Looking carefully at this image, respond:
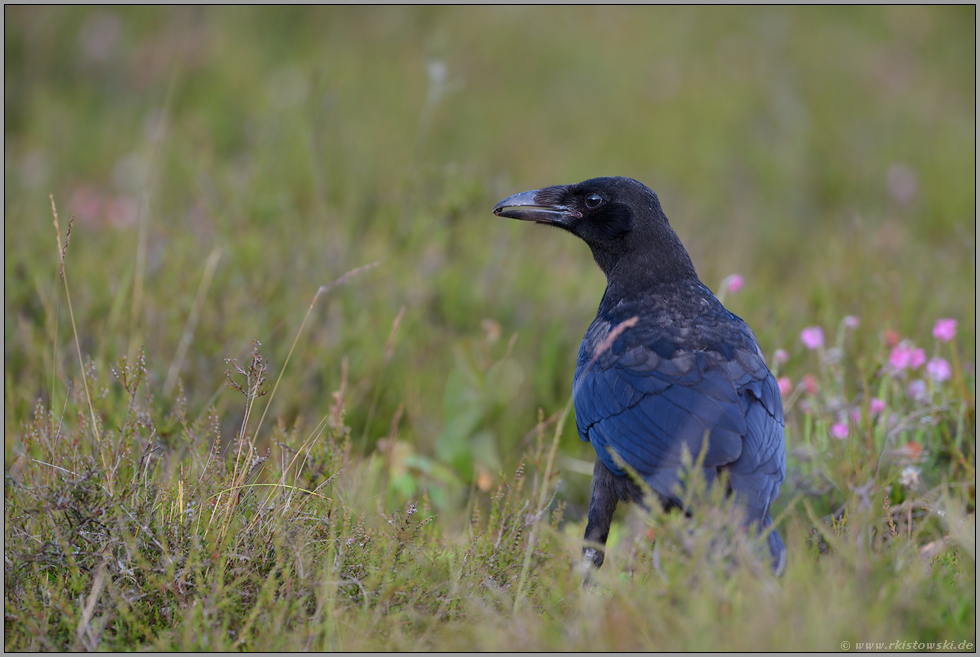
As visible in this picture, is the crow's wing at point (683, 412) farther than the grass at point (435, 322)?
Yes

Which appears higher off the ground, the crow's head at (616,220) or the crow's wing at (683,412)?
the crow's head at (616,220)

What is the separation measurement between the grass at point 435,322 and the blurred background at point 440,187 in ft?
0.12

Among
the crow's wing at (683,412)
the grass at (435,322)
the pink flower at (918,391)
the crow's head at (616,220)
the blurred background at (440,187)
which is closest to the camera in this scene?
the grass at (435,322)

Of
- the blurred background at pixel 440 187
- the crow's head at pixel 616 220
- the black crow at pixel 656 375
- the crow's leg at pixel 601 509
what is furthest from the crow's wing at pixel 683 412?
the blurred background at pixel 440 187

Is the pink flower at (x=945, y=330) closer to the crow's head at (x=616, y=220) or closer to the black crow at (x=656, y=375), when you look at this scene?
the black crow at (x=656, y=375)

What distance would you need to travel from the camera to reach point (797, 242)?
6957 mm

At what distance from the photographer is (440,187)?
19.4 ft

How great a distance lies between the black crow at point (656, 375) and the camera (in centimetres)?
240

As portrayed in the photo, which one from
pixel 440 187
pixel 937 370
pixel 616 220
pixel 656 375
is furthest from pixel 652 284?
pixel 440 187

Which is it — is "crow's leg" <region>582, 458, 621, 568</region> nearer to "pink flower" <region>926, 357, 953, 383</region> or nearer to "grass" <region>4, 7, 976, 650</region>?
"grass" <region>4, 7, 976, 650</region>

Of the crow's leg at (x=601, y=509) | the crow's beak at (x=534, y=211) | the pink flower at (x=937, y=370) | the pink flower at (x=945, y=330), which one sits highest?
the crow's beak at (x=534, y=211)

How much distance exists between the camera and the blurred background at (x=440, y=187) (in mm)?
3816

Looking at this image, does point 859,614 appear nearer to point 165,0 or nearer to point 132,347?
point 132,347

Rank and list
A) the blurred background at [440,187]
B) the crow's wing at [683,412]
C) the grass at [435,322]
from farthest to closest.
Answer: the blurred background at [440,187], the crow's wing at [683,412], the grass at [435,322]
